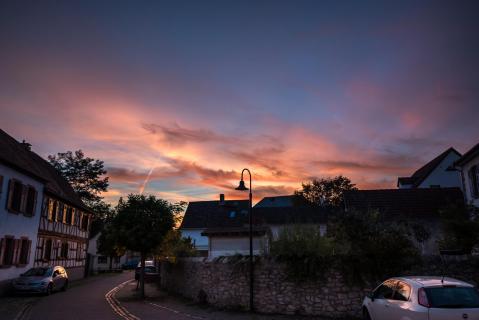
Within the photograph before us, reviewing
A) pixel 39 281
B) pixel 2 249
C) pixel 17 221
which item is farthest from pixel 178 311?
pixel 17 221

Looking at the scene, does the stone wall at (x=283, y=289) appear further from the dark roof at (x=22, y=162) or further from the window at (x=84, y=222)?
the window at (x=84, y=222)

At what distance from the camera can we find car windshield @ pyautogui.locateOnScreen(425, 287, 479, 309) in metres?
7.98

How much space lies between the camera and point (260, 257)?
15328mm

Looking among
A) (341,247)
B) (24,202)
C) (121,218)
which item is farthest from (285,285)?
(24,202)

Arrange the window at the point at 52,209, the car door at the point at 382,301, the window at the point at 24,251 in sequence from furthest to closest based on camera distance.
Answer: the window at the point at 52,209, the window at the point at 24,251, the car door at the point at 382,301

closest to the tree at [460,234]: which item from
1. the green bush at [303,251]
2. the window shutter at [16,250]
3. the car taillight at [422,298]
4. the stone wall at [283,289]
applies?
the stone wall at [283,289]

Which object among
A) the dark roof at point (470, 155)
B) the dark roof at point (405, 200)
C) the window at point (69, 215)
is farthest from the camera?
the window at point (69, 215)

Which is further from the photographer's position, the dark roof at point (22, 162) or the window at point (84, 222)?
the window at point (84, 222)

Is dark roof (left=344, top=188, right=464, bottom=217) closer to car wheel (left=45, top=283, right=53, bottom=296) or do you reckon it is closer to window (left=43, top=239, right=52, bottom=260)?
car wheel (left=45, top=283, right=53, bottom=296)

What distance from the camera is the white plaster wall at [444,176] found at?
3847cm

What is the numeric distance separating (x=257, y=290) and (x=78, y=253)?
25473mm

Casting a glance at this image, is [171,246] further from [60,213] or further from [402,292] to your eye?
[402,292]

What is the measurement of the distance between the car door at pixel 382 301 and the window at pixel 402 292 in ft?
0.72

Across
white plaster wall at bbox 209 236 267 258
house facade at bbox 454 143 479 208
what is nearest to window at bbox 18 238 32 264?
white plaster wall at bbox 209 236 267 258
